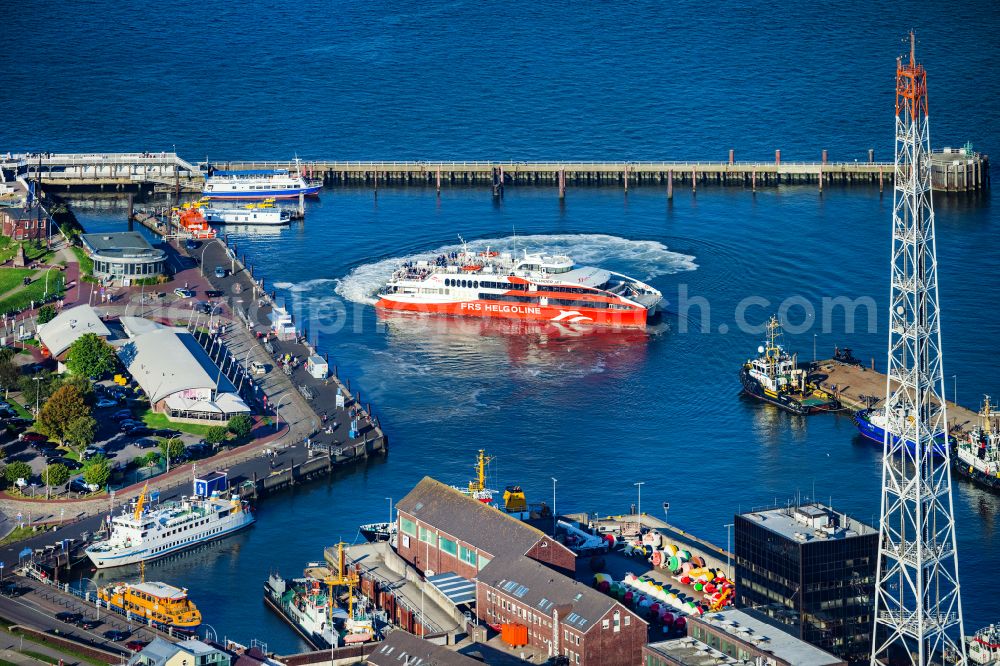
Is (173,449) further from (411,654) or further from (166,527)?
(411,654)

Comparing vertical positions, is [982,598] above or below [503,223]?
below

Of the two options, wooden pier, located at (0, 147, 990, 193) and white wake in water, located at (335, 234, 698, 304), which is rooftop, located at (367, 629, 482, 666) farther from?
wooden pier, located at (0, 147, 990, 193)

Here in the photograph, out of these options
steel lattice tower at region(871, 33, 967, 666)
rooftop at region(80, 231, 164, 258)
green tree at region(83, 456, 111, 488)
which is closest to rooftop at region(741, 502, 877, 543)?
steel lattice tower at region(871, 33, 967, 666)

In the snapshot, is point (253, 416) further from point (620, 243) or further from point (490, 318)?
point (620, 243)

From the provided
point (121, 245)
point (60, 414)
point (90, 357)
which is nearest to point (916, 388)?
point (60, 414)

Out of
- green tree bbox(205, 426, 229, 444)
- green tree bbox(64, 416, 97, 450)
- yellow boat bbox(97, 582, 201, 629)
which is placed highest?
green tree bbox(64, 416, 97, 450)

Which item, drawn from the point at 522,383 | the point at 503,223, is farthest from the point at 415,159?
the point at 522,383
